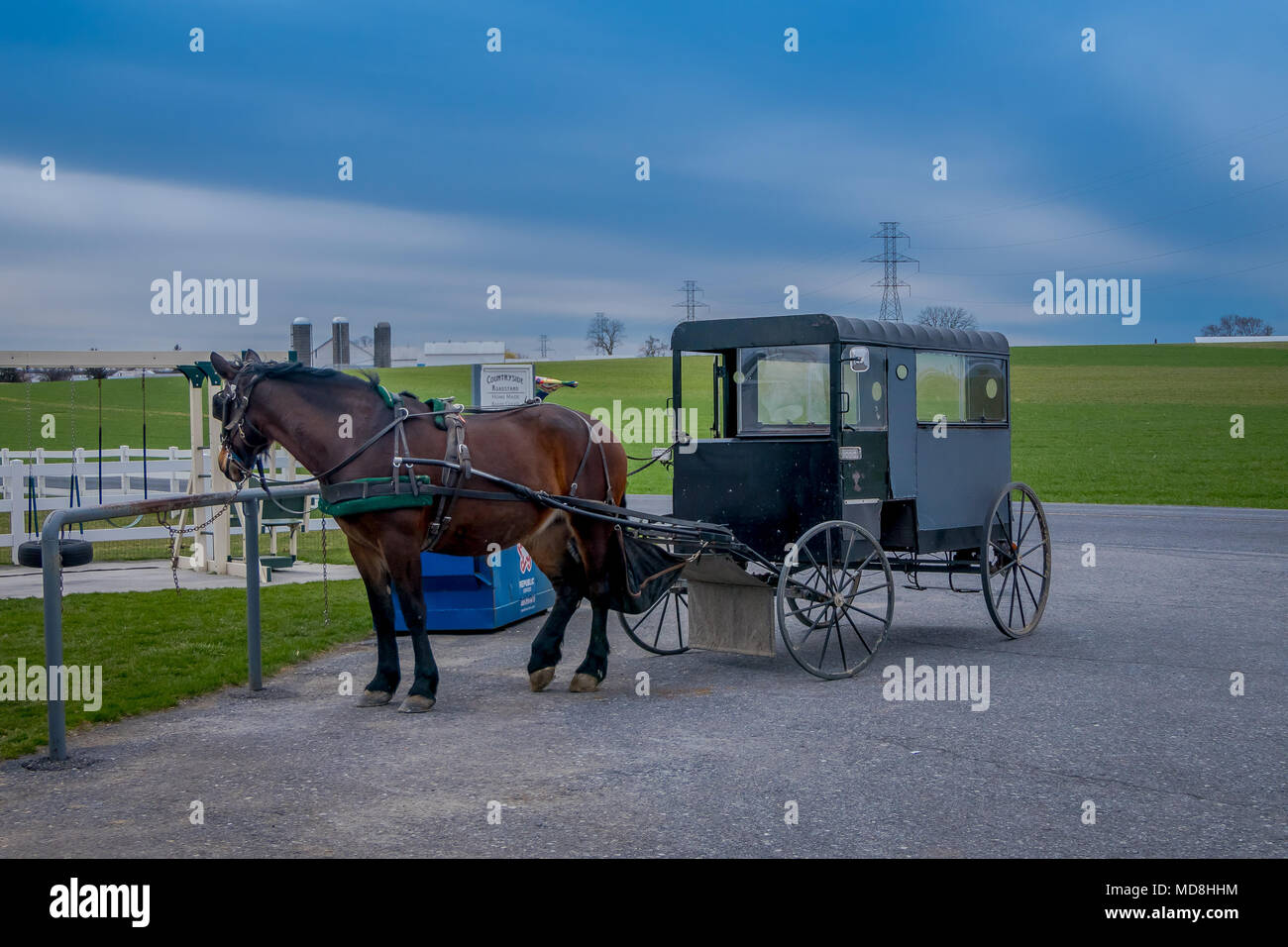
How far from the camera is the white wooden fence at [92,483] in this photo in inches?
601

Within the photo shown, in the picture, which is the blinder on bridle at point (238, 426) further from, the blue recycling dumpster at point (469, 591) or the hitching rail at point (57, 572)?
the blue recycling dumpster at point (469, 591)

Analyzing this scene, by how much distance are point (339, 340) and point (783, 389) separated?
28.3 ft

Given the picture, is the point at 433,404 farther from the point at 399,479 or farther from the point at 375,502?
the point at 375,502

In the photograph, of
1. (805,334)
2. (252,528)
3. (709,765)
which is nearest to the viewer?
(709,765)

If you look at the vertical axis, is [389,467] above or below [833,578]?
above

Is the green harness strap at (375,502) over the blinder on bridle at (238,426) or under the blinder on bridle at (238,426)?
under

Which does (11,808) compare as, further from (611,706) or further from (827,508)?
(827,508)

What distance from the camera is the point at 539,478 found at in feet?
26.7

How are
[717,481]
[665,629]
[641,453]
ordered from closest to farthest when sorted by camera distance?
[717,481] → [665,629] → [641,453]

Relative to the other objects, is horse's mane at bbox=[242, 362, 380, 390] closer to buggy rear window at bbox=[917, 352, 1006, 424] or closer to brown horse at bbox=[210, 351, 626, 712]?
brown horse at bbox=[210, 351, 626, 712]

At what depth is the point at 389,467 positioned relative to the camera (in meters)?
7.35

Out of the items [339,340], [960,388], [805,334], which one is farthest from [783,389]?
[339,340]

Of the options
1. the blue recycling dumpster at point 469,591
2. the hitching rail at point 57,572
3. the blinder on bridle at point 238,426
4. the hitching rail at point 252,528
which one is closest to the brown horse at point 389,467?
the blinder on bridle at point 238,426

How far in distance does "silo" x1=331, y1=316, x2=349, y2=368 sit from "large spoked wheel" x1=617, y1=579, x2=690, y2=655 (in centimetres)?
676
